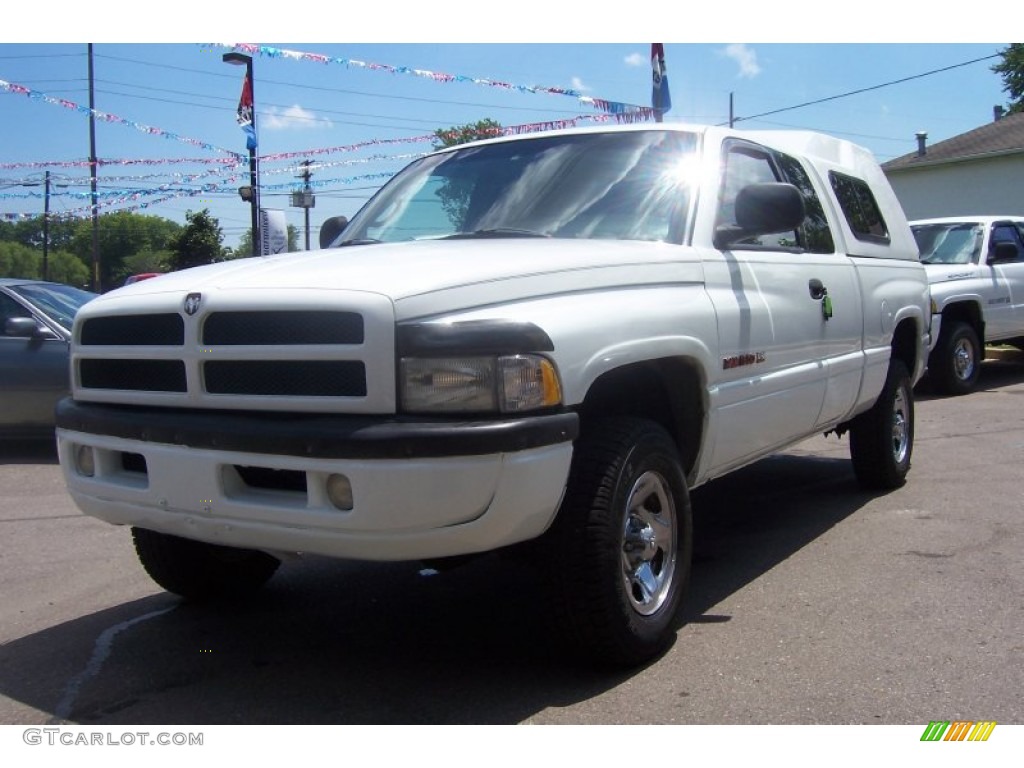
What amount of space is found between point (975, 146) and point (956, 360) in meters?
18.9

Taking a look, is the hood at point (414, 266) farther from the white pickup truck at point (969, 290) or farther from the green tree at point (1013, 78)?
the green tree at point (1013, 78)

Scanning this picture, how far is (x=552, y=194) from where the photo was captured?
165 inches

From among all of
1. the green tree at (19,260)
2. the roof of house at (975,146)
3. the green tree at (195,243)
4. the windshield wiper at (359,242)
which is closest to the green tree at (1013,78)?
the roof of house at (975,146)

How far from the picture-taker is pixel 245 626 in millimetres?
4016

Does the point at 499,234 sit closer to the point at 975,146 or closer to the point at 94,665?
the point at 94,665

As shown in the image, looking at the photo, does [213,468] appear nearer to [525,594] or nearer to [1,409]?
[525,594]

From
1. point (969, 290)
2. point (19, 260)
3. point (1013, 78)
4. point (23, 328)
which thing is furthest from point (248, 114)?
point (19, 260)

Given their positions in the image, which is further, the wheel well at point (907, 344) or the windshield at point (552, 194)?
the wheel well at point (907, 344)

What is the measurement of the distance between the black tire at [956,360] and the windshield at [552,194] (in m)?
7.50

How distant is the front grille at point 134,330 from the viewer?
3.22m

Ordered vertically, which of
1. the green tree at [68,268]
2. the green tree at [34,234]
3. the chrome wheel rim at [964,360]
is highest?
the green tree at [34,234]

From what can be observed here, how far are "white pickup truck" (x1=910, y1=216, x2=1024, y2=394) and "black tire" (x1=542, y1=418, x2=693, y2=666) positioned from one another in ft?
25.6

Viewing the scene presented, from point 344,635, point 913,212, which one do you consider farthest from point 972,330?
point 913,212

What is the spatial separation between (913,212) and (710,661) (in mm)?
27325
